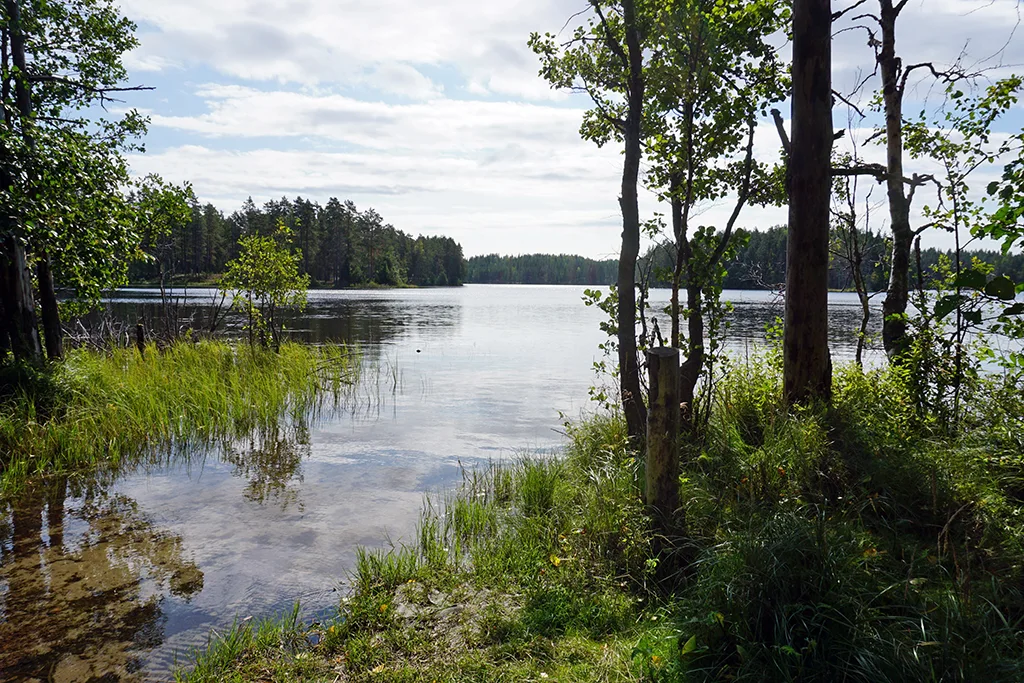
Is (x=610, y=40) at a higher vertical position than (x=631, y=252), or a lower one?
higher

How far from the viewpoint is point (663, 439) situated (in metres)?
5.02

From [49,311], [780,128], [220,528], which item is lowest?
[220,528]

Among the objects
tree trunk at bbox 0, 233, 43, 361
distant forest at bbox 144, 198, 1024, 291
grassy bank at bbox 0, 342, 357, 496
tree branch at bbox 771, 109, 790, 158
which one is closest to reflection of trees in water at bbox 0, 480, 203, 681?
grassy bank at bbox 0, 342, 357, 496

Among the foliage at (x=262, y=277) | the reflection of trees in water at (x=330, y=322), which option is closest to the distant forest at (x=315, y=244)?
the reflection of trees in water at (x=330, y=322)

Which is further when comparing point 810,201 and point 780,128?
point 780,128

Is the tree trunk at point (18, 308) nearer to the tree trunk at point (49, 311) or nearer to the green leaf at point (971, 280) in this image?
the tree trunk at point (49, 311)

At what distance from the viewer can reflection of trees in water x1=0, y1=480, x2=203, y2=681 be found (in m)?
4.12

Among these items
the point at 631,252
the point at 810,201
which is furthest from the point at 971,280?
the point at 631,252

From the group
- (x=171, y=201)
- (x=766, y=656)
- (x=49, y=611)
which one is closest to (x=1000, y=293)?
(x=766, y=656)

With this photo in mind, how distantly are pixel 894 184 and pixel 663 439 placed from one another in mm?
7012

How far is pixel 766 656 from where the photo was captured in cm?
319

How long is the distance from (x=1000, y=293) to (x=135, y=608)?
6.19m

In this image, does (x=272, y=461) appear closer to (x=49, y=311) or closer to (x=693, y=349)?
(x=49, y=311)

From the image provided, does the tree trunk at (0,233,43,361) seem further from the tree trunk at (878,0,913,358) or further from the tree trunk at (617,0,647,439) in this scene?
the tree trunk at (878,0,913,358)
